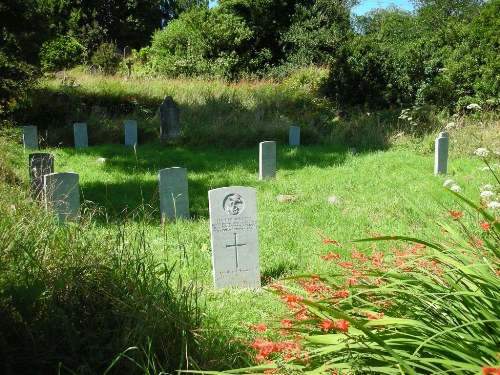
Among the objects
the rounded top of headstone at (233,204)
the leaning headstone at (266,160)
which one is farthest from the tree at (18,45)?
the rounded top of headstone at (233,204)

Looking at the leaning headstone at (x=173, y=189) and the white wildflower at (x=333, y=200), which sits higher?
the leaning headstone at (x=173, y=189)

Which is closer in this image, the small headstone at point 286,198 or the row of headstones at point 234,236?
the row of headstones at point 234,236

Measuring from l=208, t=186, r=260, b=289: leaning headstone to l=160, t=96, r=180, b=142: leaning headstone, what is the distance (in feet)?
37.8

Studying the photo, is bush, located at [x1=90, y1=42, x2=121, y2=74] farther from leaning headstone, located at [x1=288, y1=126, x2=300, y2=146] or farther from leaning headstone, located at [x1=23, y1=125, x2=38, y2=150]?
leaning headstone, located at [x1=288, y1=126, x2=300, y2=146]

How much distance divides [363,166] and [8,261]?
10262mm

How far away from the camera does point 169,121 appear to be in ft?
56.9

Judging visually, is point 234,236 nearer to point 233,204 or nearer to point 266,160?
point 233,204

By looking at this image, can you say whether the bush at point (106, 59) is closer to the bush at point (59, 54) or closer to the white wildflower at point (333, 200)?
the bush at point (59, 54)

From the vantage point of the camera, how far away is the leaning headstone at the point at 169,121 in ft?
56.5

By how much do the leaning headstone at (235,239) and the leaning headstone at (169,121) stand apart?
11.5m

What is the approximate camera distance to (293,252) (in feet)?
23.0

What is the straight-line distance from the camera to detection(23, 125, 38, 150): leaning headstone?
15.8 meters

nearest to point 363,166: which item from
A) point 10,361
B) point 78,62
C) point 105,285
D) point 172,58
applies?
point 105,285

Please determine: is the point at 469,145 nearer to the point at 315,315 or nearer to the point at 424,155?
the point at 424,155
